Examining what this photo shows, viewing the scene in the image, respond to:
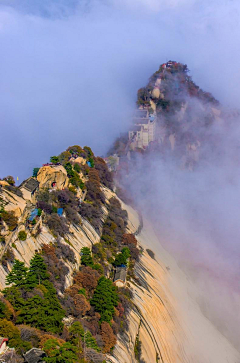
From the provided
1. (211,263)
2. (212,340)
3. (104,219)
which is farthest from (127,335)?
(211,263)

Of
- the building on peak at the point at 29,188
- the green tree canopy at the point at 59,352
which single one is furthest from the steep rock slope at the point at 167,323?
the building on peak at the point at 29,188

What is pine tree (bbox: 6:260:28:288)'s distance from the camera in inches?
1353

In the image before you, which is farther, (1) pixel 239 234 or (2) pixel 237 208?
(2) pixel 237 208

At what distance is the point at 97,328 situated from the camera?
3850 cm

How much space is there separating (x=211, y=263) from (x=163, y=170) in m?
28.6

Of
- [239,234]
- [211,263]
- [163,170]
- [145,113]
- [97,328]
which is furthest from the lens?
[145,113]

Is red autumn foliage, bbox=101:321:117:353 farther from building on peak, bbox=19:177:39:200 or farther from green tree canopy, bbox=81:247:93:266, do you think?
building on peak, bbox=19:177:39:200

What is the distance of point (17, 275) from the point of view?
34906 millimetres

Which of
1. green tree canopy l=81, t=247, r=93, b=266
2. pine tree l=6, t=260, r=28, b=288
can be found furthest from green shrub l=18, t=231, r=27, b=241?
green tree canopy l=81, t=247, r=93, b=266

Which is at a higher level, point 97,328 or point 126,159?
point 126,159

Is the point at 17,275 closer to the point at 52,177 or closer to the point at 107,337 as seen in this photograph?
the point at 107,337

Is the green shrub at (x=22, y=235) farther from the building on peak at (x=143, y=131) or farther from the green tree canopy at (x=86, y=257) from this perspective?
the building on peak at (x=143, y=131)

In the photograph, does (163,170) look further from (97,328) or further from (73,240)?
(97,328)

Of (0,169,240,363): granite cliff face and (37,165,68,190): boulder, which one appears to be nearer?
(0,169,240,363): granite cliff face
